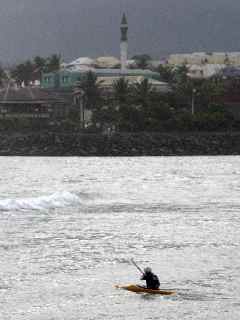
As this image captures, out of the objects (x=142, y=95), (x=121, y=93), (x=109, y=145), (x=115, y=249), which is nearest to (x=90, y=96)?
(x=121, y=93)

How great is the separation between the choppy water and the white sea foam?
0.16 ft

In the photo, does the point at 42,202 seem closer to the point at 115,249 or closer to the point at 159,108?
the point at 115,249

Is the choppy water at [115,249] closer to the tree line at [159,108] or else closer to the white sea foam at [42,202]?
the white sea foam at [42,202]

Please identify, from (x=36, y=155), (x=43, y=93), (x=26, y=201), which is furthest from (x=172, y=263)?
(x=43, y=93)

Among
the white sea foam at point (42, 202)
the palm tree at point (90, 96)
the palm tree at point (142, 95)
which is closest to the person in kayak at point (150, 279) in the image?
the white sea foam at point (42, 202)

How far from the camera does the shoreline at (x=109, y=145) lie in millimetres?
114312

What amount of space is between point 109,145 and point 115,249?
79293mm

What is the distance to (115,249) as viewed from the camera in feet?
115

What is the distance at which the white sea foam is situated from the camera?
47.3 m

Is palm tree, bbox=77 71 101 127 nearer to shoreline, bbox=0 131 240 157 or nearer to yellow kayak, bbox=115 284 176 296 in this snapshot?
shoreline, bbox=0 131 240 157

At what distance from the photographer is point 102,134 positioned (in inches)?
4685

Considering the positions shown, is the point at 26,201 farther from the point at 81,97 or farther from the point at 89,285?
the point at 81,97

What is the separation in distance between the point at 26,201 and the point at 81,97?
88.5 meters

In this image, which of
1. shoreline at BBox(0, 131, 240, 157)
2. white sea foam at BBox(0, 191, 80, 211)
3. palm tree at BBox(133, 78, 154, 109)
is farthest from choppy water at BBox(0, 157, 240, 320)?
palm tree at BBox(133, 78, 154, 109)
